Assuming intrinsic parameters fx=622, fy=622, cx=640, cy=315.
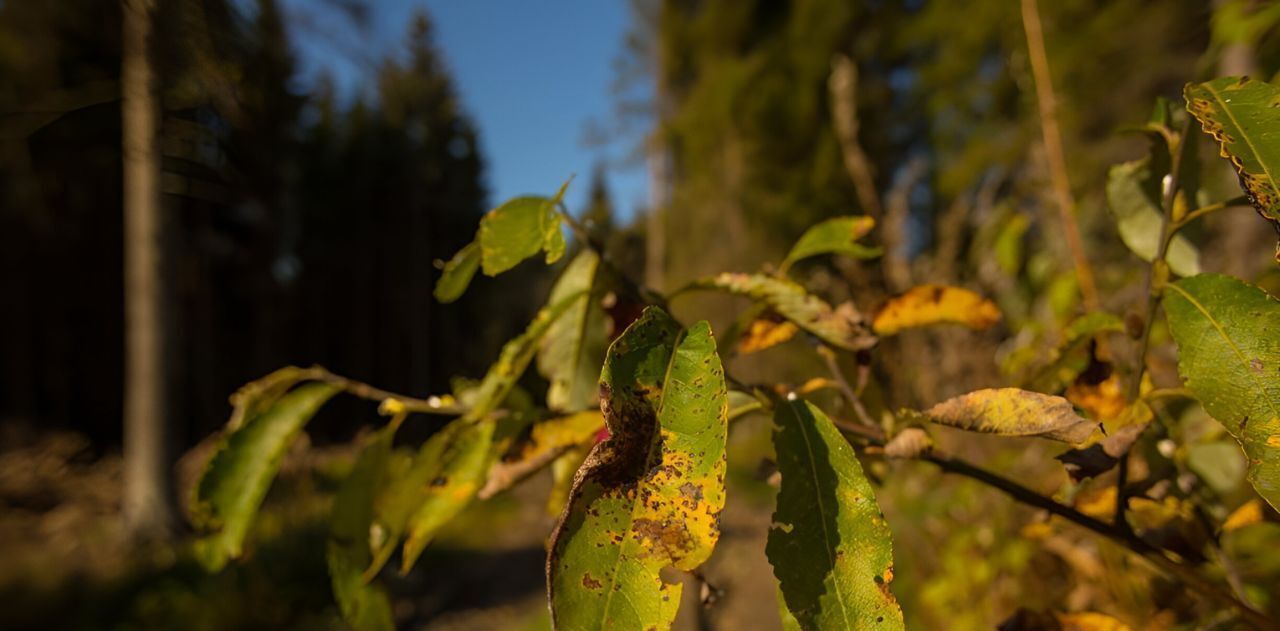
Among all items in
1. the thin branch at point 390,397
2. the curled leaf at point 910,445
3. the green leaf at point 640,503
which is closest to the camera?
the green leaf at point 640,503

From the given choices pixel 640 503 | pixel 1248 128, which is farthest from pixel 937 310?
pixel 640 503

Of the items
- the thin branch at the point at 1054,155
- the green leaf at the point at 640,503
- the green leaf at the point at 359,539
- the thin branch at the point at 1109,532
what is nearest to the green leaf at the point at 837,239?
the thin branch at the point at 1109,532

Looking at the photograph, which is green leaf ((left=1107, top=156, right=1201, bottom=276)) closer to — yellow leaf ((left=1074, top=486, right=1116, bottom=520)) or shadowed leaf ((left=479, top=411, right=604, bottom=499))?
yellow leaf ((left=1074, top=486, right=1116, bottom=520))

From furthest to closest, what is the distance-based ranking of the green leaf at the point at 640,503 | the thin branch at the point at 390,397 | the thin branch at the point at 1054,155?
the thin branch at the point at 1054,155 → the thin branch at the point at 390,397 → the green leaf at the point at 640,503

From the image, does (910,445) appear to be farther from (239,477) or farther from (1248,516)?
(239,477)

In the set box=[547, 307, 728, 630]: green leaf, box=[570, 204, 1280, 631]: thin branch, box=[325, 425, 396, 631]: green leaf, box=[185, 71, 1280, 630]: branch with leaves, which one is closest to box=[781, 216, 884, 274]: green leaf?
box=[185, 71, 1280, 630]: branch with leaves

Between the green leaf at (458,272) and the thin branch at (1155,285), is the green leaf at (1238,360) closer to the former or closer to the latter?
the thin branch at (1155,285)

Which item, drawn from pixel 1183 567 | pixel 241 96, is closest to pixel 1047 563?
pixel 1183 567
